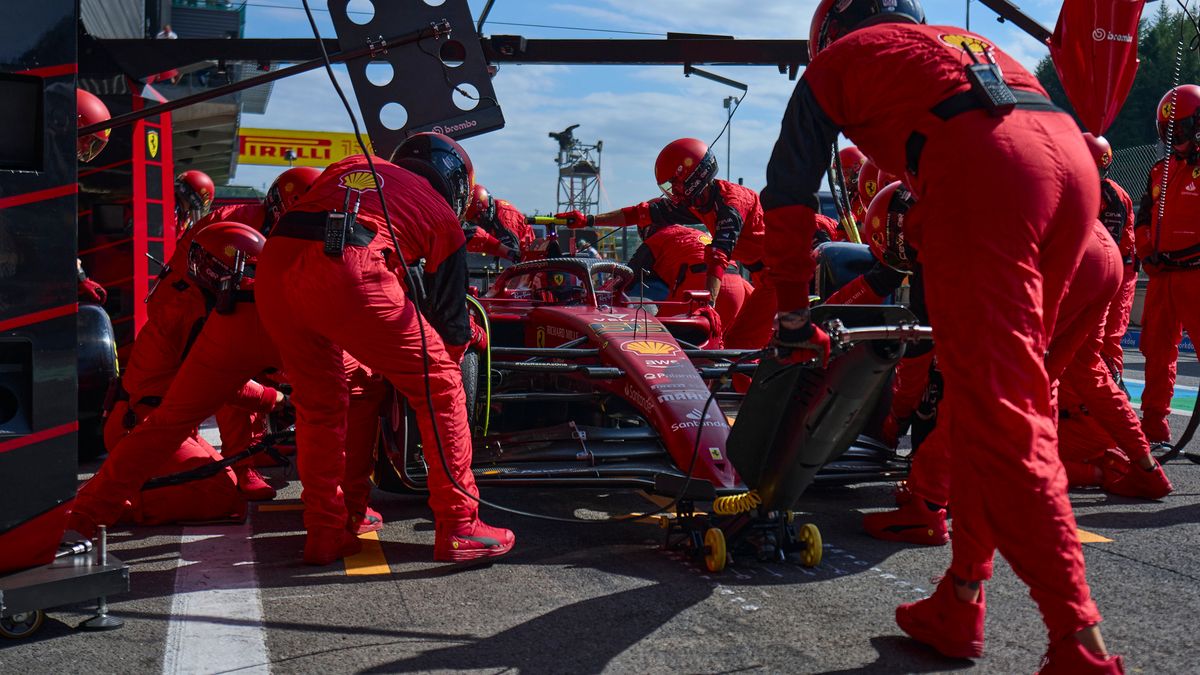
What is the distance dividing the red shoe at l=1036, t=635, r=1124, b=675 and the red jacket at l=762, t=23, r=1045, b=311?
1.15m

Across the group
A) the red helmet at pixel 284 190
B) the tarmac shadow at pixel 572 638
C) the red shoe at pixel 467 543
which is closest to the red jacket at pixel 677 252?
the red helmet at pixel 284 190

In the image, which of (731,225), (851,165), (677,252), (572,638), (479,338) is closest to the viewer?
(572,638)

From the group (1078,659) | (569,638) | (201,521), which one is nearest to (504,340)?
(201,521)

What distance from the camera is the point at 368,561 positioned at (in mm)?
4465

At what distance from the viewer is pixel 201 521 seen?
17.1 ft

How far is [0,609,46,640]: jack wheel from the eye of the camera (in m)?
3.26

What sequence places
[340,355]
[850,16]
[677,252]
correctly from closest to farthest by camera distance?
1. [850,16]
2. [340,355]
3. [677,252]

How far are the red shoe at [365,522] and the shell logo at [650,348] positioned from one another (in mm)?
1484

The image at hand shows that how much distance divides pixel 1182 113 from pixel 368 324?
586cm

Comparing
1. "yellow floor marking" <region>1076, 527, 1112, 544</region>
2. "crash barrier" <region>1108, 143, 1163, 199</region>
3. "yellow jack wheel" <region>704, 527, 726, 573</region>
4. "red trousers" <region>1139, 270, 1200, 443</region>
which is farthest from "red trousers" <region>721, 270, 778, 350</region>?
"crash barrier" <region>1108, 143, 1163, 199</region>

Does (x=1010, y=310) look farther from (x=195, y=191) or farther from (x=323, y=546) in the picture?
(x=195, y=191)

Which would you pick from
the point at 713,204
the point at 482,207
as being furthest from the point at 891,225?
the point at 482,207

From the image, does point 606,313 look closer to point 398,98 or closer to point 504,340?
point 504,340

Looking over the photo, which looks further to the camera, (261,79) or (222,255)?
(222,255)
